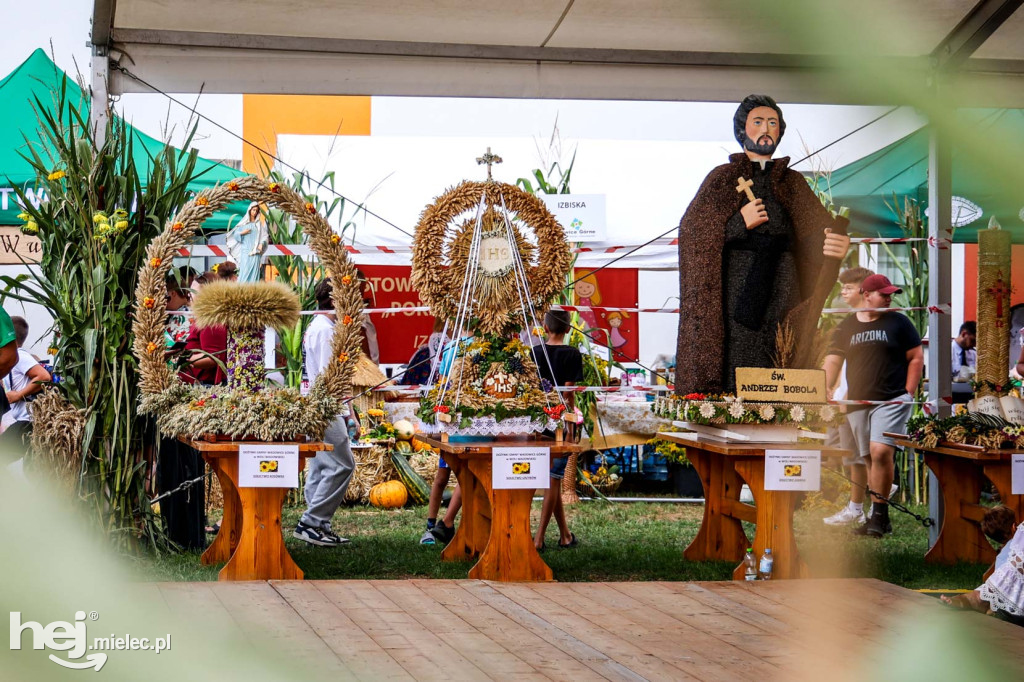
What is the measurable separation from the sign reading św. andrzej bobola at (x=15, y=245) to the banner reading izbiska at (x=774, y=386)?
4.34 metres

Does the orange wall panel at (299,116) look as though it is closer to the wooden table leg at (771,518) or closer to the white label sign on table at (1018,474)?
the wooden table leg at (771,518)

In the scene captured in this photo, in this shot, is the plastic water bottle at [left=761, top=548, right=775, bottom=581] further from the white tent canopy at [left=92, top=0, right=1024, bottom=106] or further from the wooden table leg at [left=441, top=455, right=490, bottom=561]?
the white tent canopy at [left=92, top=0, right=1024, bottom=106]

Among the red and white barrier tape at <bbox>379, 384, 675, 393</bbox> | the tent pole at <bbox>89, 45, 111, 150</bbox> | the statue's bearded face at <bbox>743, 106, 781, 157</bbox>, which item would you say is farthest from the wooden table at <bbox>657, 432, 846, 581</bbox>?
the tent pole at <bbox>89, 45, 111, 150</bbox>

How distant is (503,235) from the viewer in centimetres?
519

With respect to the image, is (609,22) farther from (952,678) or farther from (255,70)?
(952,678)

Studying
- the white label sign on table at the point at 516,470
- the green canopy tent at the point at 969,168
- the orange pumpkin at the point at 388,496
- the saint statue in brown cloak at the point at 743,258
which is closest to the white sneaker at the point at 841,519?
the green canopy tent at the point at 969,168

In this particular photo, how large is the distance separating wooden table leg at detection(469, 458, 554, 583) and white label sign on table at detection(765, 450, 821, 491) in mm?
1063

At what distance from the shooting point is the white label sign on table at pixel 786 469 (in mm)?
4746

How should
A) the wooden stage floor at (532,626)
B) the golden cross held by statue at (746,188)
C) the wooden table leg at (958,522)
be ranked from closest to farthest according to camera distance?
the wooden stage floor at (532,626) < the golden cross held by statue at (746,188) < the wooden table leg at (958,522)

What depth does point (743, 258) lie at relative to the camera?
5.28 m

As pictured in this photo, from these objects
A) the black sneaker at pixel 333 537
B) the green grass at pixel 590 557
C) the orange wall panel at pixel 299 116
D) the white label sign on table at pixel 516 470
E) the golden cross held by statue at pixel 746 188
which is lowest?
the green grass at pixel 590 557

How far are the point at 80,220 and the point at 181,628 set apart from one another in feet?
16.2

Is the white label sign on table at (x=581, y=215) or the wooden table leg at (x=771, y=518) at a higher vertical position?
the white label sign on table at (x=581, y=215)

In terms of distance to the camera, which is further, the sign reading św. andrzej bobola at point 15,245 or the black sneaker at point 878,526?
the sign reading św. andrzej bobola at point 15,245
